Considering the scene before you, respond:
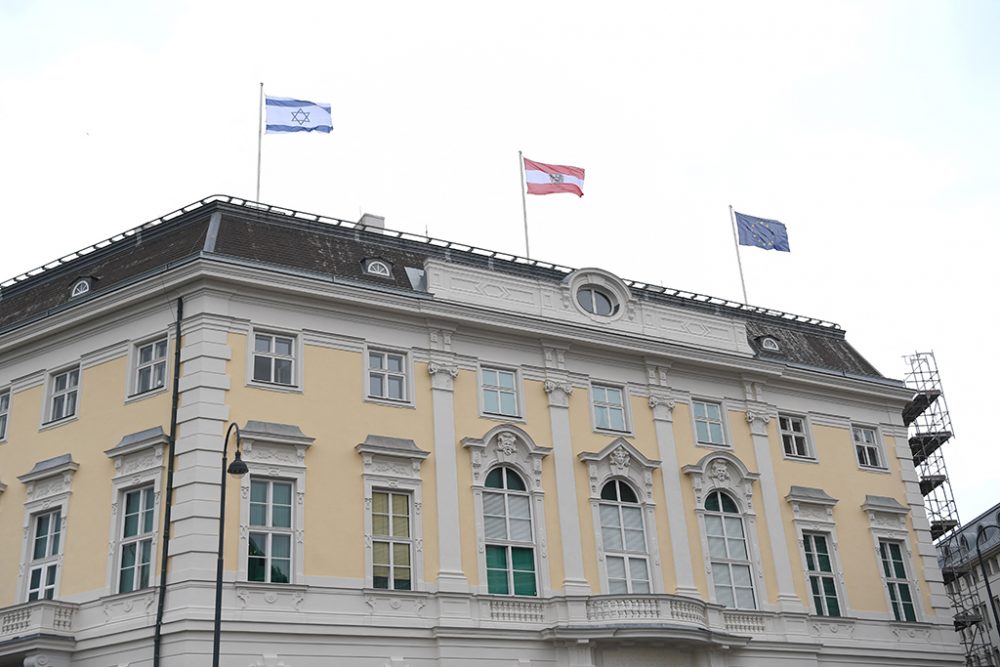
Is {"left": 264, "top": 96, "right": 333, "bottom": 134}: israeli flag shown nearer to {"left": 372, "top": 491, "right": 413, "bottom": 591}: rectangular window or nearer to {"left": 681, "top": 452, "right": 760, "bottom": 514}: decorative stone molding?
{"left": 372, "top": 491, "right": 413, "bottom": 591}: rectangular window

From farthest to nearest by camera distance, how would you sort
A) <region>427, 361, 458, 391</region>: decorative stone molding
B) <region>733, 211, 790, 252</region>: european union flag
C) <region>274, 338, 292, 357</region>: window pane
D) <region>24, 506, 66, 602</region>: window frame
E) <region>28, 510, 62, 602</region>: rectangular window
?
<region>733, 211, 790, 252</region>: european union flag, <region>427, 361, 458, 391</region>: decorative stone molding, <region>274, 338, 292, 357</region>: window pane, <region>28, 510, 62, 602</region>: rectangular window, <region>24, 506, 66, 602</region>: window frame

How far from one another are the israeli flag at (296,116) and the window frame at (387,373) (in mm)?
8180

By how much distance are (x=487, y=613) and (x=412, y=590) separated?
2226mm

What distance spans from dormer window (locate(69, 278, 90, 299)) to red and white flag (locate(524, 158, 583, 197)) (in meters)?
14.5

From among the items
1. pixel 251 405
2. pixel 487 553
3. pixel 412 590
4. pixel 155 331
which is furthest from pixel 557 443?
pixel 155 331

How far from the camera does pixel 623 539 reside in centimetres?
3419

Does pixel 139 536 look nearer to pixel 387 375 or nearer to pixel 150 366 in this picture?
pixel 150 366

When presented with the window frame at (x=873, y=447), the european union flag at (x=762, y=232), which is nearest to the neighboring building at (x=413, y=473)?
the window frame at (x=873, y=447)

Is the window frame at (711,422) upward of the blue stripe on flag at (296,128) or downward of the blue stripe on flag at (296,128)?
downward

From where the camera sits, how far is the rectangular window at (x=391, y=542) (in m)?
30.1

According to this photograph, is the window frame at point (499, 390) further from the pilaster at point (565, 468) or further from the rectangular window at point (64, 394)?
the rectangular window at point (64, 394)

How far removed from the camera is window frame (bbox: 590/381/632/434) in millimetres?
35562

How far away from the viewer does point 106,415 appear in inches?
1216

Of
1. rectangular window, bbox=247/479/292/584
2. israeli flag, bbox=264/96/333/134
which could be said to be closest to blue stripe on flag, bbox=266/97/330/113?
israeli flag, bbox=264/96/333/134
